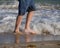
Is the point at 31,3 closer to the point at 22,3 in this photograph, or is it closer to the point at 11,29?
the point at 22,3

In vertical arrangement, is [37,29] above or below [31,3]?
below

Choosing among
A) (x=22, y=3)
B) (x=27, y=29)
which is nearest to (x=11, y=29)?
(x=27, y=29)

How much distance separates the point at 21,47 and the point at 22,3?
1.69 metres

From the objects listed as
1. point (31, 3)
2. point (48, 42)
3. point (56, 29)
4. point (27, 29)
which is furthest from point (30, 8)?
point (48, 42)

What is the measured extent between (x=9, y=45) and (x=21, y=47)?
0.21 meters

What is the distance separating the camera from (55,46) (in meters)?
4.12

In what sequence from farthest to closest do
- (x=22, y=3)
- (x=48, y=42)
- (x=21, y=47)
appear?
1. (x=22, y=3)
2. (x=48, y=42)
3. (x=21, y=47)

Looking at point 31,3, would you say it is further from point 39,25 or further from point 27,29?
point 39,25

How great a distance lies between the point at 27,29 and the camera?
5.81 metres

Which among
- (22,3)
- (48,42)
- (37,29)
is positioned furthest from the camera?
(37,29)

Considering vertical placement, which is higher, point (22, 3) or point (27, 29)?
point (22, 3)

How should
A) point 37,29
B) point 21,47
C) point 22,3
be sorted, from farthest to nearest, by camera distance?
point 37,29, point 22,3, point 21,47

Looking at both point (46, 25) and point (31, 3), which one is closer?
point (31, 3)

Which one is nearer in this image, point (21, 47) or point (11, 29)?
point (21, 47)
